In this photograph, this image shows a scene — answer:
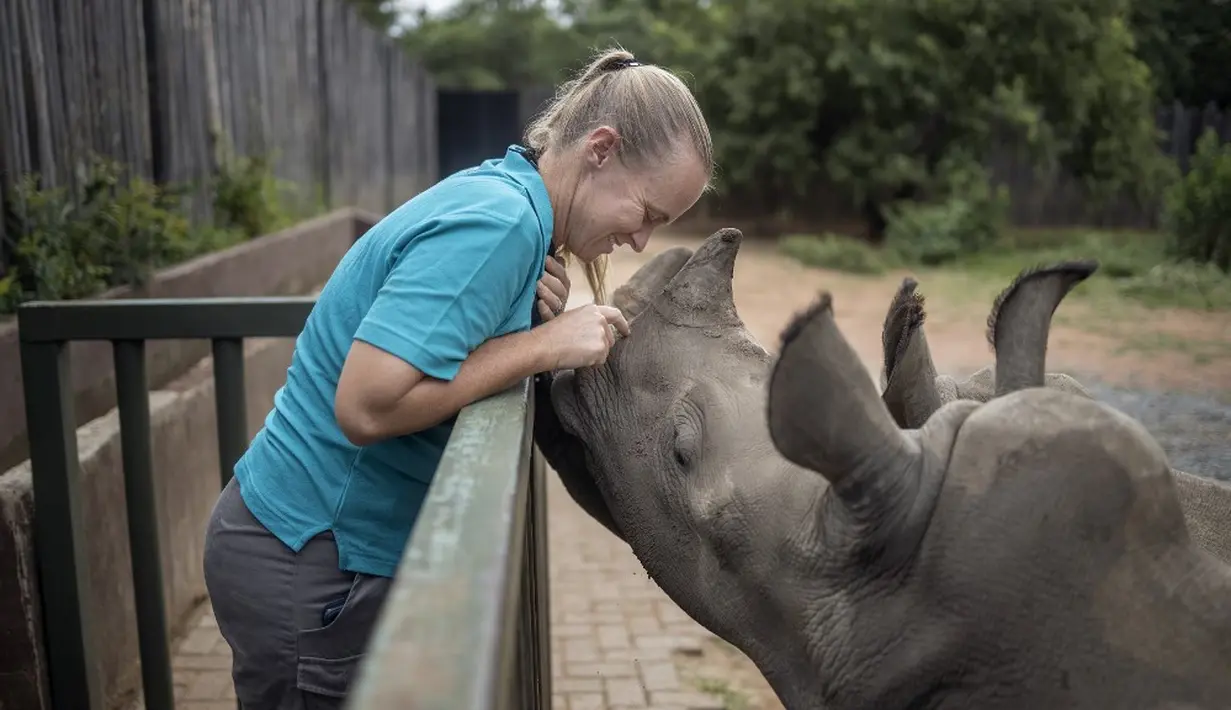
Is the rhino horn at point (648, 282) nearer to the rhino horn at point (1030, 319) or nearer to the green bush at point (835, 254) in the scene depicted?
the rhino horn at point (1030, 319)

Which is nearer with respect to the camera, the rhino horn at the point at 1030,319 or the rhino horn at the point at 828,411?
the rhino horn at the point at 828,411

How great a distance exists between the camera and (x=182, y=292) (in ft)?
17.1

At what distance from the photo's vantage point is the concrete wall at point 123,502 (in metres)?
3.05

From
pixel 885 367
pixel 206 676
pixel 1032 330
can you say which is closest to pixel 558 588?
pixel 206 676

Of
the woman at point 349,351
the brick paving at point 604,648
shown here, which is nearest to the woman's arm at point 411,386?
the woman at point 349,351

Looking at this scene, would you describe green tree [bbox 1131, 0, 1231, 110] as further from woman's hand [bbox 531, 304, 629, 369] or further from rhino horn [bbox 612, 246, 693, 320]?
woman's hand [bbox 531, 304, 629, 369]

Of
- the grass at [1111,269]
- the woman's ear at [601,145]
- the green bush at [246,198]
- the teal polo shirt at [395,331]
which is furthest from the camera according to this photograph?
the green bush at [246,198]

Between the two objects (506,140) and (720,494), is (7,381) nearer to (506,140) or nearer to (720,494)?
(720,494)

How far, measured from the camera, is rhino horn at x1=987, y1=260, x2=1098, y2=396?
1.70 m

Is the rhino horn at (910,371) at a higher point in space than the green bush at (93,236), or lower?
higher

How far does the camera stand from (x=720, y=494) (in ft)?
5.90

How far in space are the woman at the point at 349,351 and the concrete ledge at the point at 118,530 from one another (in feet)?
3.74

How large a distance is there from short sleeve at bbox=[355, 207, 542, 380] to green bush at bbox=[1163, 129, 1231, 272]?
1.89 meters

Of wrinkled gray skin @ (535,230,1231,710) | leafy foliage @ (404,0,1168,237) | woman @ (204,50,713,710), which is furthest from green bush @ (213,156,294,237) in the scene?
leafy foliage @ (404,0,1168,237)
